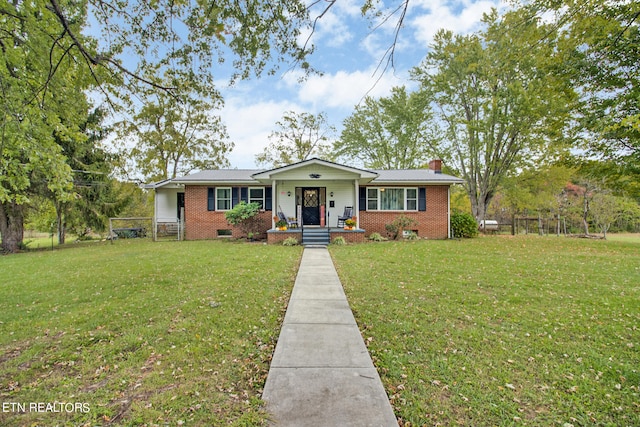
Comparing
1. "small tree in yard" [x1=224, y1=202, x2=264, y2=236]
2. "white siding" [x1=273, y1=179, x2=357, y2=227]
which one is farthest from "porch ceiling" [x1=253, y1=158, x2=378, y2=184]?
"small tree in yard" [x1=224, y1=202, x2=264, y2=236]

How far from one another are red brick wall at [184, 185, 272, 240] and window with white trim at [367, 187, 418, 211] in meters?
5.52

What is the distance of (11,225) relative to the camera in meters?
12.7

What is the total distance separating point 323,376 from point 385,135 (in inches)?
1031

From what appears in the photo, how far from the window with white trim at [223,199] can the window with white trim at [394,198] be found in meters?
7.23

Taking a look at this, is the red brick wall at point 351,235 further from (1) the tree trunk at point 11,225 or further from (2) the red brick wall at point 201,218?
(1) the tree trunk at point 11,225

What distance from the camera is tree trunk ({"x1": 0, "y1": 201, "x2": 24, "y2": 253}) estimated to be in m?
12.5

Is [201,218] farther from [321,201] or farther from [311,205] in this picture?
[321,201]

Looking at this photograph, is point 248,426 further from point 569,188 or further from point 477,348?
point 569,188

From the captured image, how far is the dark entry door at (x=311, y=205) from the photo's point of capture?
1461 cm

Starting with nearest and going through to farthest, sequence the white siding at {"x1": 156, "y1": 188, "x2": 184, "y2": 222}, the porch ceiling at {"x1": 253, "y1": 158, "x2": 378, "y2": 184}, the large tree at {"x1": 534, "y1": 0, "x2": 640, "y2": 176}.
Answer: the large tree at {"x1": 534, "y1": 0, "x2": 640, "y2": 176} → the porch ceiling at {"x1": 253, "y1": 158, "x2": 378, "y2": 184} → the white siding at {"x1": 156, "y1": 188, "x2": 184, "y2": 222}

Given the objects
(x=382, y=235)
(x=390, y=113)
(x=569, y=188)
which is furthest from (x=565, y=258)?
(x=569, y=188)

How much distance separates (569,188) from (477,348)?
114 feet

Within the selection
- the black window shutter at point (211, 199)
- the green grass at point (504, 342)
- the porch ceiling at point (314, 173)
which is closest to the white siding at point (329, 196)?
the porch ceiling at point (314, 173)

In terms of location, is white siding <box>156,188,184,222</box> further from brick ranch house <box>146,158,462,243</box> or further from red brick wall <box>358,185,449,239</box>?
red brick wall <box>358,185,449,239</box>
